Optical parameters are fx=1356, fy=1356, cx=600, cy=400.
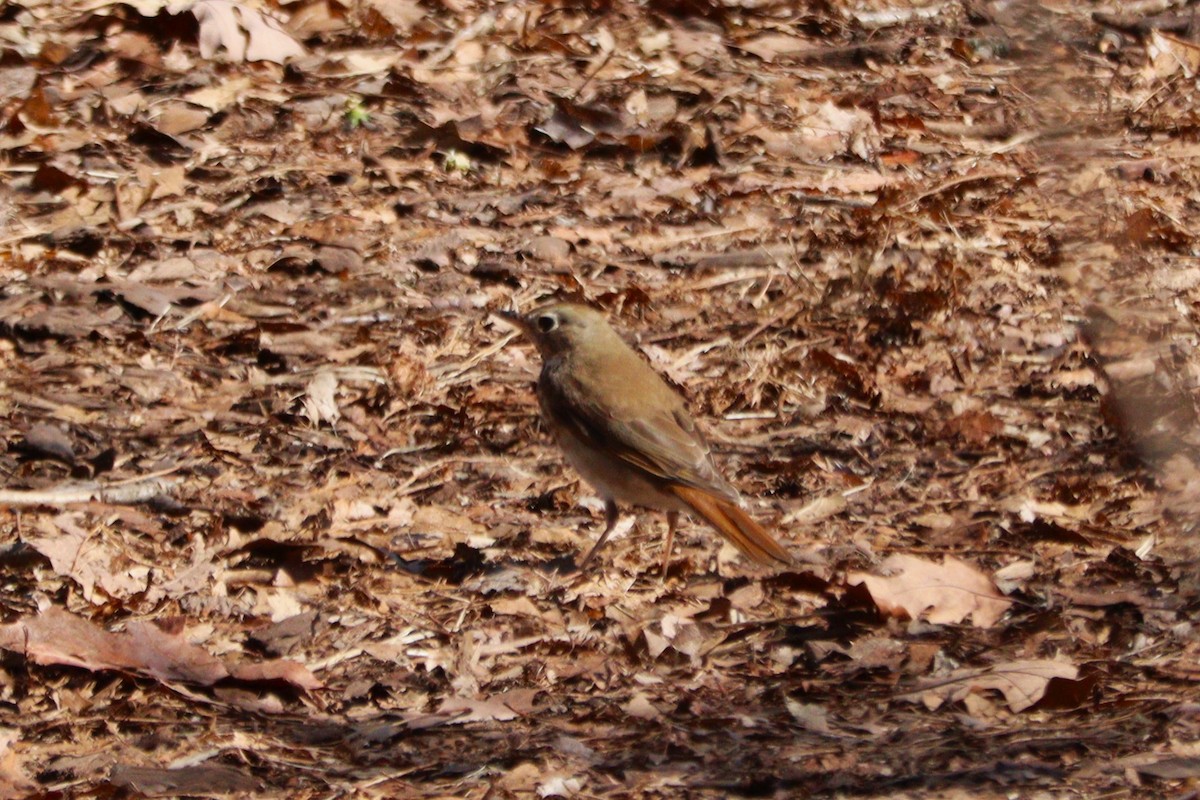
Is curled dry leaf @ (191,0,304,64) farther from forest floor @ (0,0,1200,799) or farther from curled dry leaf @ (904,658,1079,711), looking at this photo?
curled dry leaf @ (904,658,1079,711)

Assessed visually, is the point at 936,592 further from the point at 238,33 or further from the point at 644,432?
the point at 238,33

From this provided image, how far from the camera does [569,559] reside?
5.55m

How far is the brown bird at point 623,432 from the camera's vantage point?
5148 mm

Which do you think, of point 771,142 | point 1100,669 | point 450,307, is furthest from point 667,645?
point 771,142

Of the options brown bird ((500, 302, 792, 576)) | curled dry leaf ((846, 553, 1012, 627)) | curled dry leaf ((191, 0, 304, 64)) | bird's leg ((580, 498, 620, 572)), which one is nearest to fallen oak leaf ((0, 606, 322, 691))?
bird's leg ((580, 498, 620, 572))

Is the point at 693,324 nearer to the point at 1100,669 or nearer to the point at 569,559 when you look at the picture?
the point at 569,559

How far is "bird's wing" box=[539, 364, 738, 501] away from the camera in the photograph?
523 centimetres

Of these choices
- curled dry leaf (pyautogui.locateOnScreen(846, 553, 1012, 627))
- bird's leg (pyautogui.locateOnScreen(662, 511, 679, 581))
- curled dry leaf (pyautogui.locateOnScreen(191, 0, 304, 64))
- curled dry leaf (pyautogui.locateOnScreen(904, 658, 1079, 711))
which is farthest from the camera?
curled dry leaf (pyautogui.locateOnScreen(191, 0, 304, 64))

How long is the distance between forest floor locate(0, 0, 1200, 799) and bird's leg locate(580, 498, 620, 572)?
9 centimetres

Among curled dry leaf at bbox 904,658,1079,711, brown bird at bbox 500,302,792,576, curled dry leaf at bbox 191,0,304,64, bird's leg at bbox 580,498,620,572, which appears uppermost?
curled dry leaf at bbox 191,0,304,64

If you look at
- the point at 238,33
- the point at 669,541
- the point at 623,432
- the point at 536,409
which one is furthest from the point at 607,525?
the point at 238,33

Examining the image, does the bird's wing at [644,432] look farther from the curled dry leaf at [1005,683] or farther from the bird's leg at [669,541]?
the curled dry leaf at [1005,683]

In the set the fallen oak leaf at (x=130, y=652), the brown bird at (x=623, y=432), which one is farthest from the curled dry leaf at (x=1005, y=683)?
the fallen oak leaf at (x=130, y=652)

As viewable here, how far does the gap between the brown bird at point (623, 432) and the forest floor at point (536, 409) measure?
1.17ft
